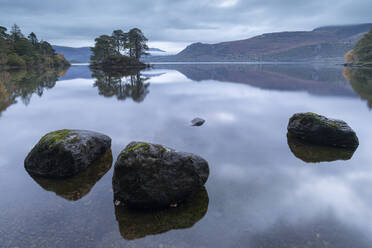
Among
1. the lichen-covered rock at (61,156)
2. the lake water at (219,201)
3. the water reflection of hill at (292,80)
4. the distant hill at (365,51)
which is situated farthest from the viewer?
the distant hill at (365,51)

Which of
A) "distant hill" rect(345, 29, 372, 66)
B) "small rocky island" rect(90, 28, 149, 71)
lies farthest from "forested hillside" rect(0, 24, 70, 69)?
"distant hill" rect(345, 29, 372, 66)

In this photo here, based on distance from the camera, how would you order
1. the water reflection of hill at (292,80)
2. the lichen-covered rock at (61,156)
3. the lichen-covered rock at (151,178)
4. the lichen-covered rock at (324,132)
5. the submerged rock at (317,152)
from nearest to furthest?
the lichen-covered rock at (151,178), the lichen-covered rock at (61,156), the submerged rock at (317,152), the lichen-covered rock at (324,132), the water reflection of hill at (292,80)

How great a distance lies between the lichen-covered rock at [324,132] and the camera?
12141 mm

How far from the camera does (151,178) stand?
23.7 ft

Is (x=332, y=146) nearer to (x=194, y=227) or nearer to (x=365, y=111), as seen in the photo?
(x=194, y=227)

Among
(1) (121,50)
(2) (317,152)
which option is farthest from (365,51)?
(2) (317,152)

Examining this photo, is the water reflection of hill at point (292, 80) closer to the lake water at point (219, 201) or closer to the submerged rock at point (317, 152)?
the lake water at point (219, 201)

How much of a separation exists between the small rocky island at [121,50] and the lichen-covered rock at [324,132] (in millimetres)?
80865

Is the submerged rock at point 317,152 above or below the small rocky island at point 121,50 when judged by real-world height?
below

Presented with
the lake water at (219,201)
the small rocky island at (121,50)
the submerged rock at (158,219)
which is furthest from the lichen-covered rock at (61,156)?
the small rocky island at (121,50)

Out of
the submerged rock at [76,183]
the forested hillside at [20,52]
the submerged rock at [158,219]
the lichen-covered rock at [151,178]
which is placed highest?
the forested hillside at [20,52]

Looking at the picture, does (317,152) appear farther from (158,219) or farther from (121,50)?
(121,50)

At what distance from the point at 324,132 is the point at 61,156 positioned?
13.2 m

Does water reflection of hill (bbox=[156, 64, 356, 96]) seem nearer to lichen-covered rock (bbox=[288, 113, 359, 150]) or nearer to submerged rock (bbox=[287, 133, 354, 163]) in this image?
lichen-covered rock (bbox=[288, 113, 359, 150])
